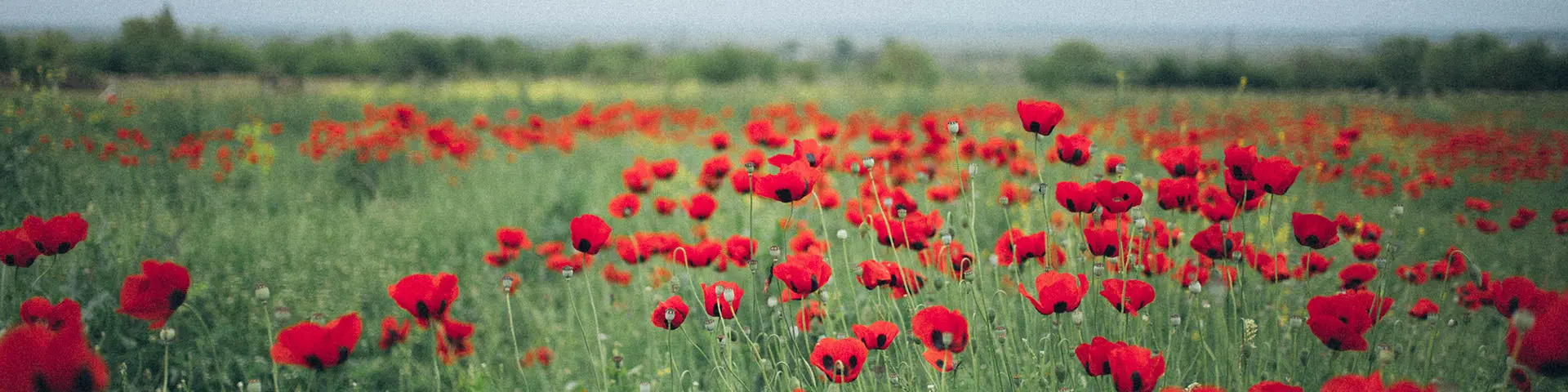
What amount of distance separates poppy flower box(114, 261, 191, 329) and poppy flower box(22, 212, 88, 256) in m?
0.41

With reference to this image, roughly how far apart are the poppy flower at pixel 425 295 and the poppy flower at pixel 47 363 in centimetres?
48

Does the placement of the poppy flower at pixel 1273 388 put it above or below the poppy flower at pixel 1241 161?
below

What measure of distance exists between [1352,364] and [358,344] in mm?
3008

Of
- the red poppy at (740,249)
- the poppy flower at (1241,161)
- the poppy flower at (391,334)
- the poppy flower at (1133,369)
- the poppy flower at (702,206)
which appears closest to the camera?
the poppy flower at (1133,369)

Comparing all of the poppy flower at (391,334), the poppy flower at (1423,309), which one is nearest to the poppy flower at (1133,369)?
the poppy flower at (1423,309)

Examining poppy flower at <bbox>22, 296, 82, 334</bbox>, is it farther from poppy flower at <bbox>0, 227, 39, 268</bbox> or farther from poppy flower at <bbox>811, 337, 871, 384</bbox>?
poppy flower at <bbox>811, 337, 871, 384</bbox>

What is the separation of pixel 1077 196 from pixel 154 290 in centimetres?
173

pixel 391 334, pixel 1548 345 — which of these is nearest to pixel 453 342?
pixel 391 334

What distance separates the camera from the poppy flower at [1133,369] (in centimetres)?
98

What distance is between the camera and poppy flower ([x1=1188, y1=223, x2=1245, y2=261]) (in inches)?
63.2

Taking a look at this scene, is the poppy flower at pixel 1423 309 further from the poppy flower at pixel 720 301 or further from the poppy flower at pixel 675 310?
the poppy flower at pixel 675 310

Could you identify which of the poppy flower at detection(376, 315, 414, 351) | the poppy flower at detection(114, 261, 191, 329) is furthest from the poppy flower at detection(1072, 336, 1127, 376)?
the poppy flower at detection(376, 315, 414, 351)

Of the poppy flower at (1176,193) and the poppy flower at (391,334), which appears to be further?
the poppy flower at (391,334)

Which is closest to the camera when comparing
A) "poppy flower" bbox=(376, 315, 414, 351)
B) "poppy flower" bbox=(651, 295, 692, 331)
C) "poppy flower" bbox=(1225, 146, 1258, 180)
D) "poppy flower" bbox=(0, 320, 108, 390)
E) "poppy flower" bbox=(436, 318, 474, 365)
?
"poppy flower" bbox=(0, 320, 108, 390)
